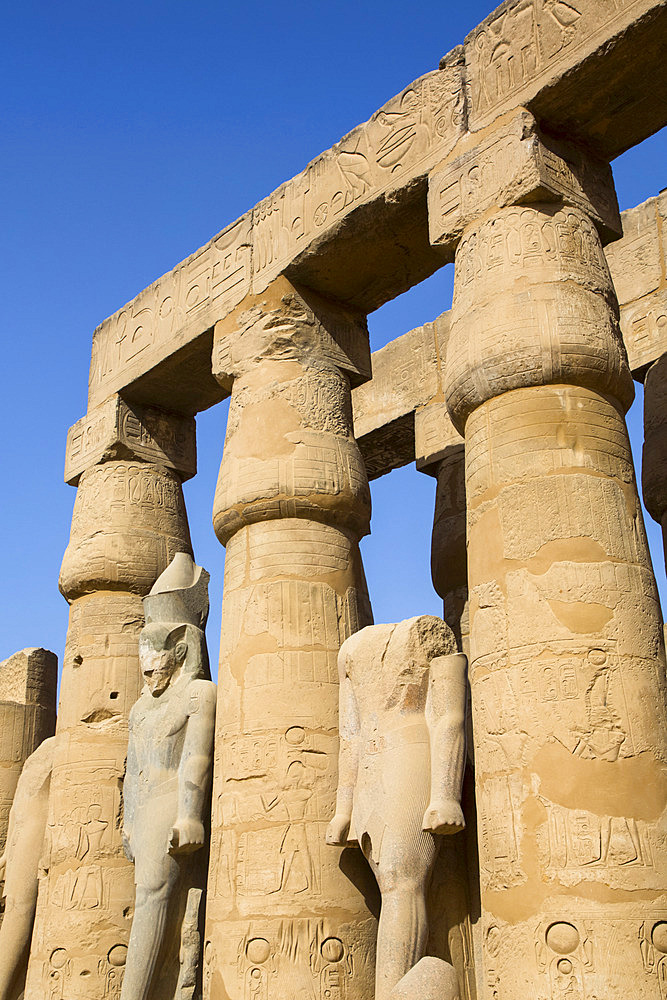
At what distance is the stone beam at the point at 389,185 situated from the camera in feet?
20.2

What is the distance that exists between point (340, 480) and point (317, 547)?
0.46 meters

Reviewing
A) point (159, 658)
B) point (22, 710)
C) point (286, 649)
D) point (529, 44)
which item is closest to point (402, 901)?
point (286, 649)

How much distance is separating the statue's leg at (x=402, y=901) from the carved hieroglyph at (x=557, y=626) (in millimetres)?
708

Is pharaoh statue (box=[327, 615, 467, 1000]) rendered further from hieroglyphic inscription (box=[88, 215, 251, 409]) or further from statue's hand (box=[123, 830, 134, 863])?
hieroglyphic inscription (box=[88, 215, 251, 409])

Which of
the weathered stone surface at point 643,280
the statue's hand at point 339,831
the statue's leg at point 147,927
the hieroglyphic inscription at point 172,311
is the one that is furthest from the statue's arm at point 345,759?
the weathered stone surface at point 643,280

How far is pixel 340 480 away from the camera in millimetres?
7270

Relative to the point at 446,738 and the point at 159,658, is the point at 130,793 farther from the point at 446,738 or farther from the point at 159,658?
the point at 446,738

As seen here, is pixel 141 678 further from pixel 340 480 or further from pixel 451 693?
pixel 451 693

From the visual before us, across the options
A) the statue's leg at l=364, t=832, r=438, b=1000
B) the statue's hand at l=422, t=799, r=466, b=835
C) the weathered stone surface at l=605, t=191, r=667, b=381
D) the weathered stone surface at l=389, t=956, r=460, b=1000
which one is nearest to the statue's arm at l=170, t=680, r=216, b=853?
the statue's leg at l=364, t=832, r=438, b=1000

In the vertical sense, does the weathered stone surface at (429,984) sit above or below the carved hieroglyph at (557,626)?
below

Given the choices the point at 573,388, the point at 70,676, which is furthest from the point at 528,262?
the point at 70,676

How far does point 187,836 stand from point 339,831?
1320 millimetres

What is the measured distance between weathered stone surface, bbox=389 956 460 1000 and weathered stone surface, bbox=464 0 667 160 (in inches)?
179

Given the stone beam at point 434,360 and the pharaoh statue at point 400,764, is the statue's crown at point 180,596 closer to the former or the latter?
the pharaoh statue at point 400,764
